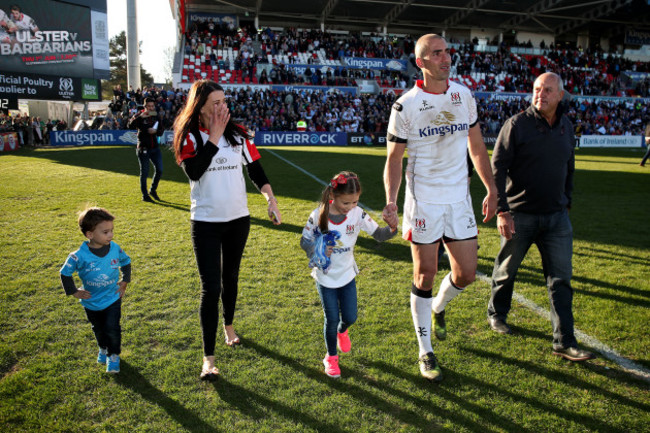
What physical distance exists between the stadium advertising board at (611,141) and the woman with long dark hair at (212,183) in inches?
1171

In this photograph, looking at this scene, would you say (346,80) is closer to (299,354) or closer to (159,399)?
(299,354)

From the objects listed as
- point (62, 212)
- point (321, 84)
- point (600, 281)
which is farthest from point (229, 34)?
point (600, 281)

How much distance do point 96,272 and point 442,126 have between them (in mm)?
2799

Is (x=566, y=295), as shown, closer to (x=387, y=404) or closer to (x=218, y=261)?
(x=387, y=404)

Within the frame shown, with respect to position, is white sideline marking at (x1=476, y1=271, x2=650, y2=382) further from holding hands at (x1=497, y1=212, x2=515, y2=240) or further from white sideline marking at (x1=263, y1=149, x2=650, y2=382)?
holding hands at (x1=497, y1=212, x2=515, y2=240)

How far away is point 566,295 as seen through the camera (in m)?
3.69

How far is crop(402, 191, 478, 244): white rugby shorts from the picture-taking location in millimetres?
3344

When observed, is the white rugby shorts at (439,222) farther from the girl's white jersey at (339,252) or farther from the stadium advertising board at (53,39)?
the stadium advertising board at (53,39)

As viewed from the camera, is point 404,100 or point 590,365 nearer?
point 404,100

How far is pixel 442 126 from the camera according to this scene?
3.30 metres

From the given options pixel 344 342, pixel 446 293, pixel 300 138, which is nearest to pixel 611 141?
pixel 300 138

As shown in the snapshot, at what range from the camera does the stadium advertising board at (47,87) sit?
26250mm

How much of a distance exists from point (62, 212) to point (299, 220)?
15.3ft

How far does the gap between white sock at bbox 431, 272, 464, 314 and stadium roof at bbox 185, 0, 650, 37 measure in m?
40.3
